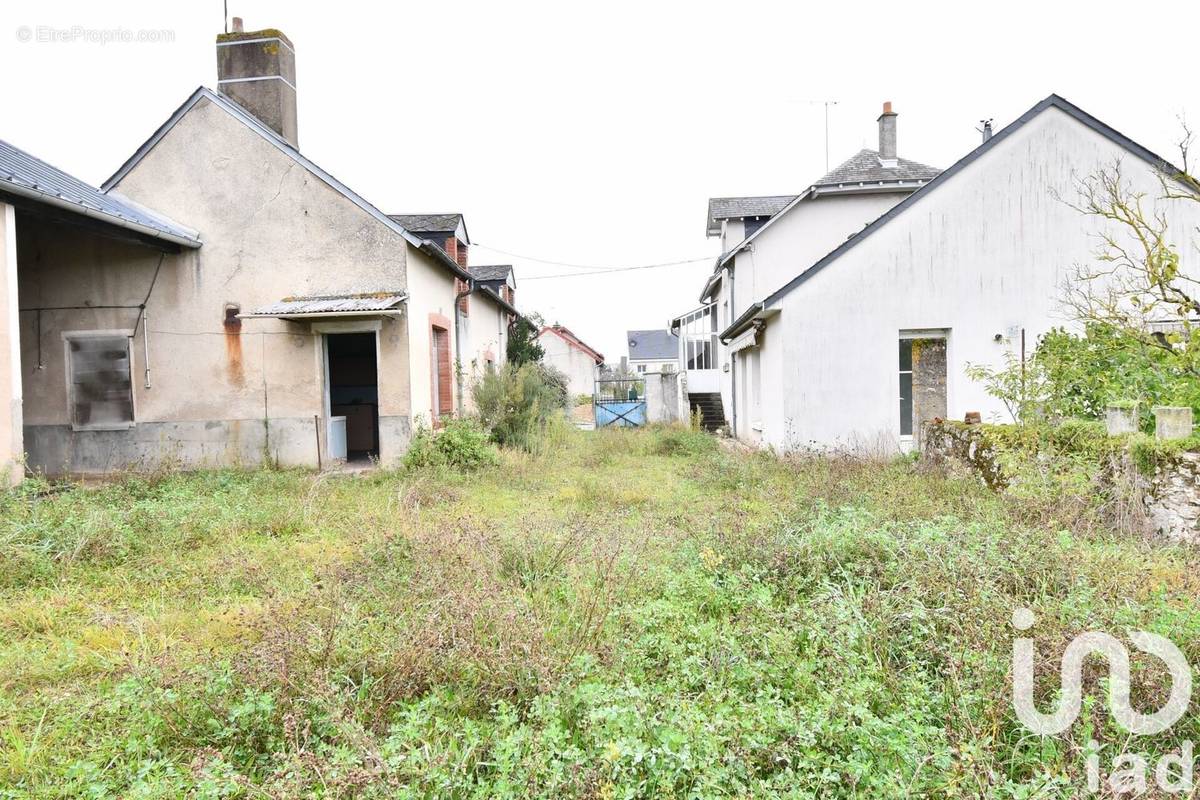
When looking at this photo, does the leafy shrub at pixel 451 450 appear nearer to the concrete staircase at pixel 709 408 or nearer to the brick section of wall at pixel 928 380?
the brick section of wall at pixel 928 380

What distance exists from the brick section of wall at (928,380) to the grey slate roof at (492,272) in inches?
510

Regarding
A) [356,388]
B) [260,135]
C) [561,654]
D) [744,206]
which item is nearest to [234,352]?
[260,135]

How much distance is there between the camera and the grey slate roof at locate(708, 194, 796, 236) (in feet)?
58.1

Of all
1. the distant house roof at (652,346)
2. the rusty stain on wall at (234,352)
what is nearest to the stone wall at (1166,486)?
the rusty stain on wall at (234,352)

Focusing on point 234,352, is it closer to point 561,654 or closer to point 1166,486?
point 561,654

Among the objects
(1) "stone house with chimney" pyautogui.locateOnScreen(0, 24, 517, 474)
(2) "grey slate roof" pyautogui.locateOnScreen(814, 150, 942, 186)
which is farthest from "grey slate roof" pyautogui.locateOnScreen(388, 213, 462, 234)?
(2) "grey slate roof" pyautogui.locateOnScreen(814, 150, 942, 186)

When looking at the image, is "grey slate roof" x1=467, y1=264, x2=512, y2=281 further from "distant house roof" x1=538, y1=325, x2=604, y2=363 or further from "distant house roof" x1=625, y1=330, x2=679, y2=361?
A: "distant house roof" x1=625, y1=330, x2=679, y2=361

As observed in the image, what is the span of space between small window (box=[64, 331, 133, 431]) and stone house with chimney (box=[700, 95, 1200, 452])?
10960 millimetres

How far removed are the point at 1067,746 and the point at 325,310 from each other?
967 centimetres

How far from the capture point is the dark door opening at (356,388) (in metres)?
14.2

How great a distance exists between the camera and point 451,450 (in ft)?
34.1

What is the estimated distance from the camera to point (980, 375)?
28.5 ft

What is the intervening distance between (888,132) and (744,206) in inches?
161

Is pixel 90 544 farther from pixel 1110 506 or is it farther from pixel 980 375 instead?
pixel 980 375
